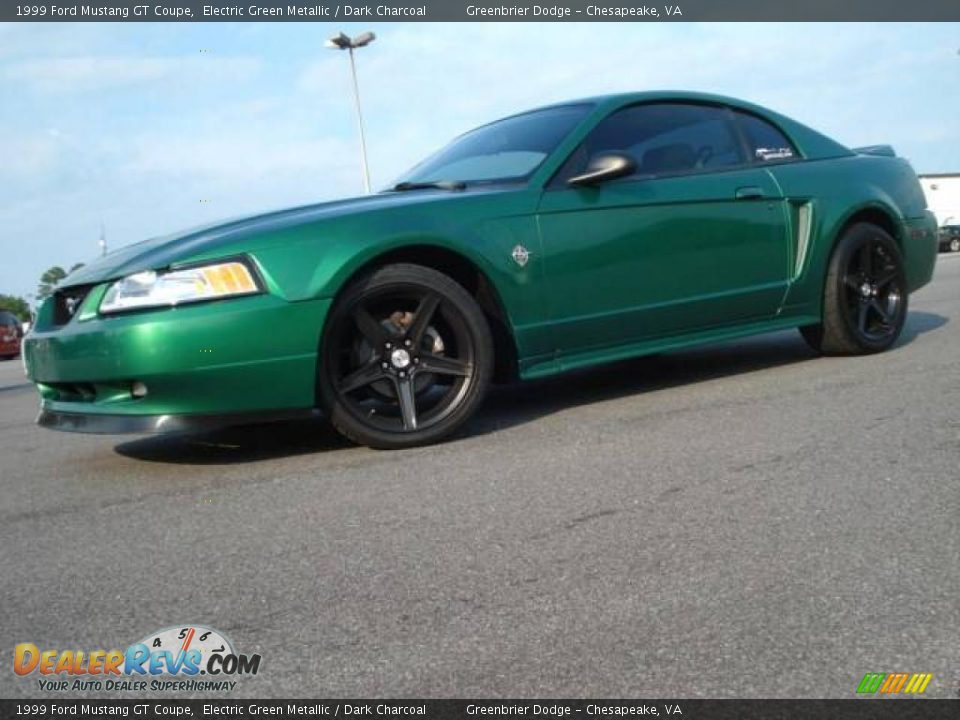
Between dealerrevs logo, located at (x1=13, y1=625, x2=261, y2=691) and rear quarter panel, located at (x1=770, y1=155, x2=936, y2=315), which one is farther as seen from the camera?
rear quarter panel, located at (x1=770, y1=155, x2=936, y2=315)

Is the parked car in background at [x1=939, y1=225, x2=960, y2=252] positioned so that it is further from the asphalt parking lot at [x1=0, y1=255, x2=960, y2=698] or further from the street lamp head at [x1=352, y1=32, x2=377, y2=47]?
the asphalt parking lot at [x1=0, y1=255, x2=960, y2=698]

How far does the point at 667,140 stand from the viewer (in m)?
4.70

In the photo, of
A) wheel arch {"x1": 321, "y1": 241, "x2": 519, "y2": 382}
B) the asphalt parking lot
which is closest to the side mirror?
wheel arch {"x1": 321, "y1": 241, "x2": 519, "y2": 382}

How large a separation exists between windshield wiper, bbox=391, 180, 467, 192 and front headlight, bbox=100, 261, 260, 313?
3.95ft

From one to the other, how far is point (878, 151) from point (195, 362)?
439 centimetres

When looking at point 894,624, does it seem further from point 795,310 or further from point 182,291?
point 795,310

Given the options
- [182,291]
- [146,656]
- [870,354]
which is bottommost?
[870,354]

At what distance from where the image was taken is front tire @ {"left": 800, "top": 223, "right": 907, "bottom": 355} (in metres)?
5.10

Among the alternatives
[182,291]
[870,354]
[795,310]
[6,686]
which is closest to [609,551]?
[6,686]

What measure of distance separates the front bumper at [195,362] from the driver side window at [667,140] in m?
1.51

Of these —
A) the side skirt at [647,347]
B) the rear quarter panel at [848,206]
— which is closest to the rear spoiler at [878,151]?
the rear quarter panel at [848,206]

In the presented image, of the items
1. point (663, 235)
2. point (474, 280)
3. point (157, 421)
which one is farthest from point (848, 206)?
point (157, 421)
